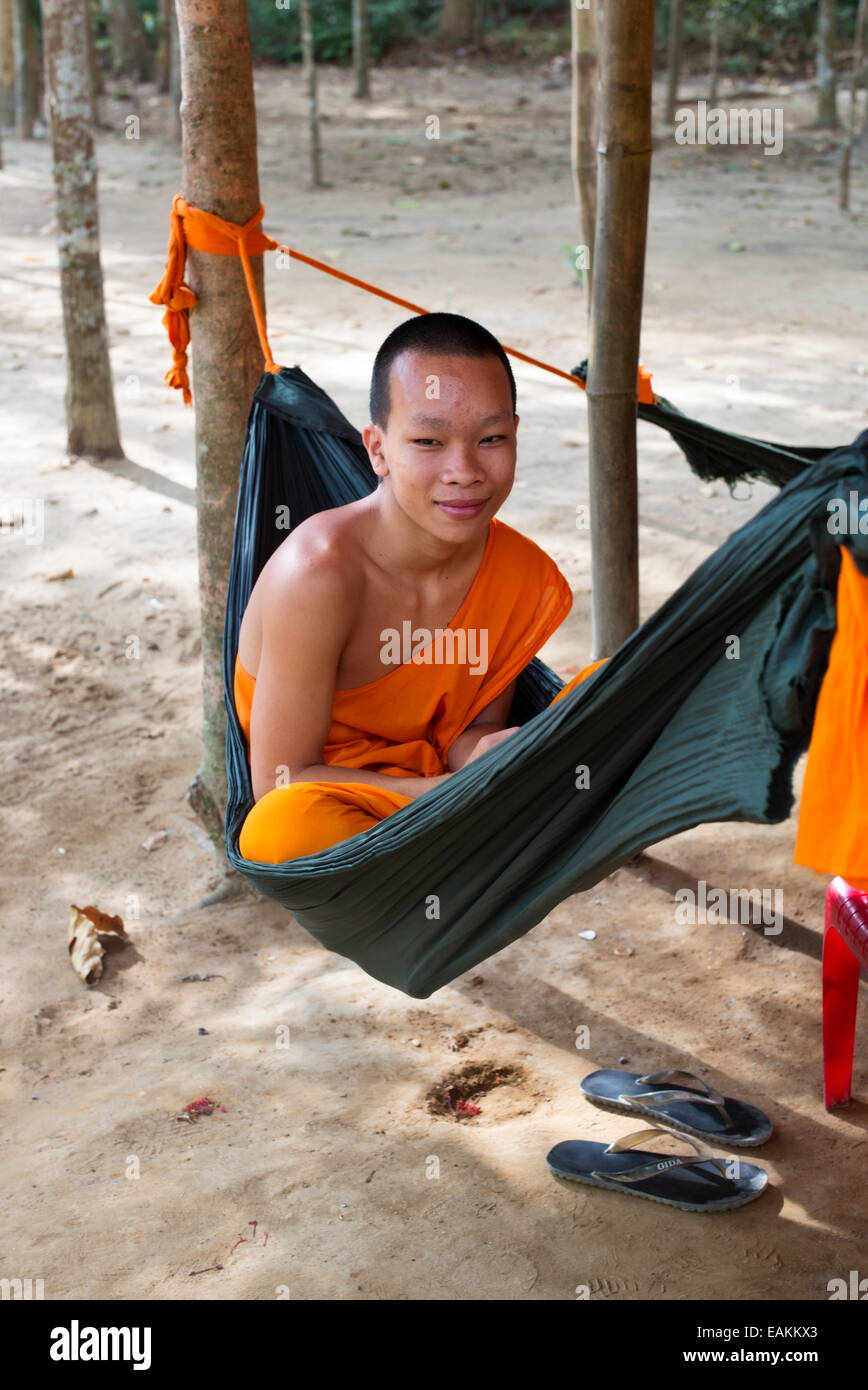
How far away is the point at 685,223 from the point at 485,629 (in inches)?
295

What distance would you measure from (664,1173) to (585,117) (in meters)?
3.87

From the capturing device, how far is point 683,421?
8.71ft

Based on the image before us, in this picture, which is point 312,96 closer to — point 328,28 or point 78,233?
point 78,233

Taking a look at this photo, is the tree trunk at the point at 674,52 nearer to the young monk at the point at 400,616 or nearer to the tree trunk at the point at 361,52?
the tree trunk at the point at 361,52

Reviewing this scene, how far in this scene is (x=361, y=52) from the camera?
41.5 feet

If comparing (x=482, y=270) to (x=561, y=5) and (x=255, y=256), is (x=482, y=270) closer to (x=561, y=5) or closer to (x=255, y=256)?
(x=255, y=256)

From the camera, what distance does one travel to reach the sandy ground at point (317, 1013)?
1.95 meters

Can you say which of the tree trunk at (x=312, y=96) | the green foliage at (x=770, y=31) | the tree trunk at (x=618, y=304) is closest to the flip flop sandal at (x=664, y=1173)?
the tree trunk at (x=618, y=304)

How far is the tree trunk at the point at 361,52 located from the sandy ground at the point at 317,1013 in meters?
7.07

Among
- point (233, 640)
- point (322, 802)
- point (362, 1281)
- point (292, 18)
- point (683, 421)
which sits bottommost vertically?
point (362, 1281)

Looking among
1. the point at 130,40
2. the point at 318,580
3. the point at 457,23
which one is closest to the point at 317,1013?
the point at 318,580

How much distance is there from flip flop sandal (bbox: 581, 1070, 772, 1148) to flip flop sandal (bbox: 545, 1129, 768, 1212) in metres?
0.05

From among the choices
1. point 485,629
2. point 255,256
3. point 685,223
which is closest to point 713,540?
point 255,256

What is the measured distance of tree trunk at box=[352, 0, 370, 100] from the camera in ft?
38.0
